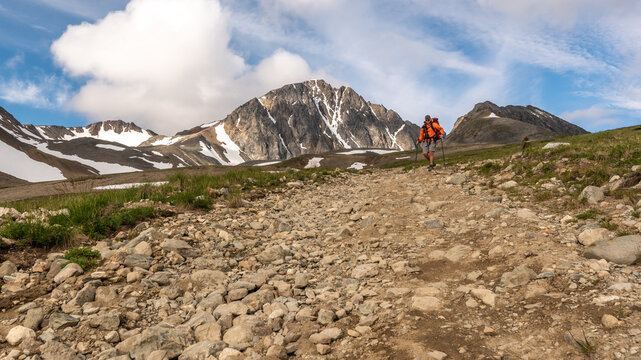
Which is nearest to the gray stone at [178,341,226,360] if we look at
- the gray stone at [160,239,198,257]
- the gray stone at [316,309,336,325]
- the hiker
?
the gray stone at [316,309,336,325]

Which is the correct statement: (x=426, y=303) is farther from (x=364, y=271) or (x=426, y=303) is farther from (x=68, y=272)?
(x=68, y=272)

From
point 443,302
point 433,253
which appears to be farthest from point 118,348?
point 433,253

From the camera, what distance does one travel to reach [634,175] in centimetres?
904

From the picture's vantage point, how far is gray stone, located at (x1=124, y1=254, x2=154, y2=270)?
673 centimetres

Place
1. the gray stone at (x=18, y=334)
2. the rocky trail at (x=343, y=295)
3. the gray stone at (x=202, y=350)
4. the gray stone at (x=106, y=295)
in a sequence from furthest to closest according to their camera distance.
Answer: the gray stone at (x=106, y=295)
the gray stone at (x=18, y=334)
the gray stone at (x=202, y=350)
the rocky trail at (x=343, y=295)

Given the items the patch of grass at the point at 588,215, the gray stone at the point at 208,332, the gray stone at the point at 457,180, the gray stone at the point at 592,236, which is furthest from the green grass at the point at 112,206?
the patch of grass at the point at 588,215

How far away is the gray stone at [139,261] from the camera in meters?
6.73

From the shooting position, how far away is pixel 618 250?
529 cm

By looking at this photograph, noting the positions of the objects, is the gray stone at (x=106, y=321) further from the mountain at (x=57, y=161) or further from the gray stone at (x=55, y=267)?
the mountain at (x=57, y=161)

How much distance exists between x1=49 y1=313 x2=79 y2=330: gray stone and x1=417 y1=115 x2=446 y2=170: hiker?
1860 centimetres

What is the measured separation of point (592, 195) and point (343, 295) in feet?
24.7

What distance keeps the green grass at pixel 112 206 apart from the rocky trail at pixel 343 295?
964 mm

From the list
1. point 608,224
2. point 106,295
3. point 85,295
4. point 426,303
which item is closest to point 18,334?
point 85,295

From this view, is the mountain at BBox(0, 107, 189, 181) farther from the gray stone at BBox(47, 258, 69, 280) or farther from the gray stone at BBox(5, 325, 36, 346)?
the gray stone at BBox(5, 325, 36, 346)
